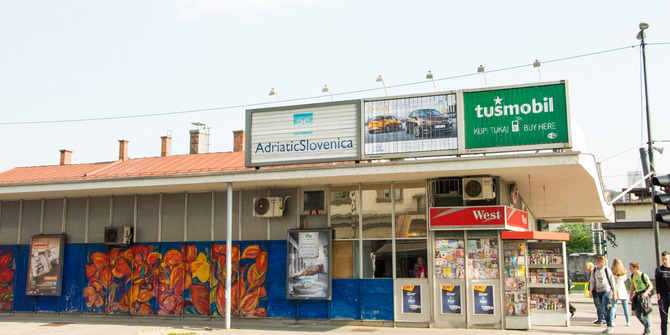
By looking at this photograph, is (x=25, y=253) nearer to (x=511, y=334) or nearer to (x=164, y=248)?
(x=164, y=248)

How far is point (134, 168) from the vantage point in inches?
824

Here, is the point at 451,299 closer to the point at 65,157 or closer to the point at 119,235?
the point at 119,235

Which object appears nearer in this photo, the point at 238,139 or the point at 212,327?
the point at 212,327

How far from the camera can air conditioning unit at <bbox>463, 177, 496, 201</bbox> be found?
564 inches

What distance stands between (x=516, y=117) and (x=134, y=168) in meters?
13.0

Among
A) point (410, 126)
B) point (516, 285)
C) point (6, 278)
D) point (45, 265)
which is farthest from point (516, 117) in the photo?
point (6, 278)

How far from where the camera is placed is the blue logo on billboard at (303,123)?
51.1 feet

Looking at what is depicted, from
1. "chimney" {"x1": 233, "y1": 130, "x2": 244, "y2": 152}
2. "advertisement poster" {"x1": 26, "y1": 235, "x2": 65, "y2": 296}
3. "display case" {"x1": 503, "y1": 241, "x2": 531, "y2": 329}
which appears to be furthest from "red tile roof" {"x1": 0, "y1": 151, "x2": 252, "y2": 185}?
"display case" {"x1": 503, "y1": 241, "x2": 531, "y2": 329}

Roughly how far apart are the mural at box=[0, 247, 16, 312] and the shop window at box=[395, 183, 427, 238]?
40.8 ft

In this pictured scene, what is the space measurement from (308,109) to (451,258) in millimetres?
5056

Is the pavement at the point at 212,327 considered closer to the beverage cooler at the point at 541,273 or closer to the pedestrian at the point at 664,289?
the beverage cooler at the point at 541,273

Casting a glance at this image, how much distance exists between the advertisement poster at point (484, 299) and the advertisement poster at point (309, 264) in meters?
3.62

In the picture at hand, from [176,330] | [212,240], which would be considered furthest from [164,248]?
[176,330]

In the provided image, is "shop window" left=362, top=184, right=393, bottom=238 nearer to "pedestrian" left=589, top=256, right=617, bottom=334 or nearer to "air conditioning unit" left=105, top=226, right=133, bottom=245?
"pedestrian" left=589, top=256, right=617, bottom=334
